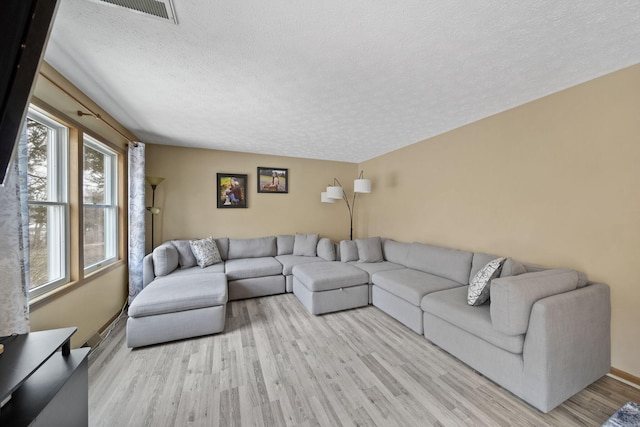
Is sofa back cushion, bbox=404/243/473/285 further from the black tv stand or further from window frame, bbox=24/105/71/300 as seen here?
window frame, bbox=24/105/71/300

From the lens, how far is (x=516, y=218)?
2387 mm

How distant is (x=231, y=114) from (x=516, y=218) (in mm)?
3317

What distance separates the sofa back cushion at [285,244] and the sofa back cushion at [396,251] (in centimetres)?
169

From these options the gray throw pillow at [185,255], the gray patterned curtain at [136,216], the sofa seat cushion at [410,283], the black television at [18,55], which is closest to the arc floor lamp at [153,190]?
the gray patterned curtain at [136,216]

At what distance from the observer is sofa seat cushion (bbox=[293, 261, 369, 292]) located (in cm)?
285

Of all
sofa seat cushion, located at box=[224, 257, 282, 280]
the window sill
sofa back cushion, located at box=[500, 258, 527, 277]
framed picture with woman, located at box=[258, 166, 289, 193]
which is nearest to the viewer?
the window sill

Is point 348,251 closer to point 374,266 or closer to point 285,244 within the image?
point 374,266

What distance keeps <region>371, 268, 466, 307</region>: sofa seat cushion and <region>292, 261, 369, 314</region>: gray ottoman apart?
9.6 inches

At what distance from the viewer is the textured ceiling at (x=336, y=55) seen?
4.13 ft

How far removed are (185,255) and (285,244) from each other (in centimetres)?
161

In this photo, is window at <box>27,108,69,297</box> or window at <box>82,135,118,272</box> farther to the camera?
window at <box>82,135,118,272</box>

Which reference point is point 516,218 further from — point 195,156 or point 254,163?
point 195,156

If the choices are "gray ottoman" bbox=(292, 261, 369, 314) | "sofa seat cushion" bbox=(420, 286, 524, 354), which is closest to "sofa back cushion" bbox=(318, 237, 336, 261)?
"gray ottoman" bbox=(292, 261, 369, 314)

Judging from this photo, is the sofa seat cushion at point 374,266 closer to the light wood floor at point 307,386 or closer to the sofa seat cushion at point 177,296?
the light wood floor at point 307,386
